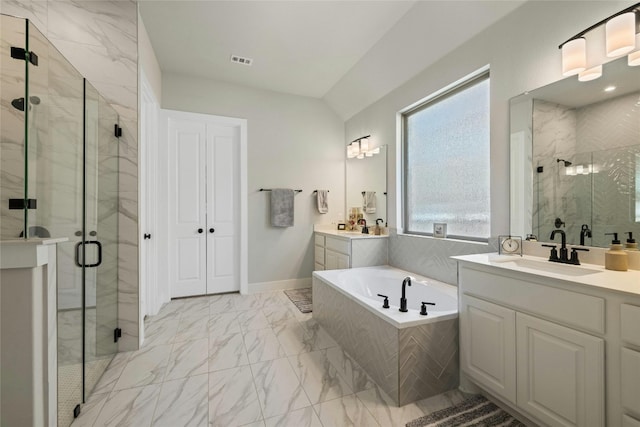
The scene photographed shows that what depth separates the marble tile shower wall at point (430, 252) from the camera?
235 centimetres

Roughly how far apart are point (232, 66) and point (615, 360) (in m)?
3.90

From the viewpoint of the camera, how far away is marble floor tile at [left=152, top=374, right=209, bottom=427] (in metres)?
1.52

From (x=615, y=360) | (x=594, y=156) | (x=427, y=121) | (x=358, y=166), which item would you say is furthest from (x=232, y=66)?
(x=615, y=360)

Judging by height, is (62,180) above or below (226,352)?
above

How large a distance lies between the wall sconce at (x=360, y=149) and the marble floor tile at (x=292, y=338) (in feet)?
7.54

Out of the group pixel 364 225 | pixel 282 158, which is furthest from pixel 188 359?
pixel 282 158

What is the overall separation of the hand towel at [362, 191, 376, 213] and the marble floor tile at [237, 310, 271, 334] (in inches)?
74.3

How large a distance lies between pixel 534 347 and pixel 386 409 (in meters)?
0.86

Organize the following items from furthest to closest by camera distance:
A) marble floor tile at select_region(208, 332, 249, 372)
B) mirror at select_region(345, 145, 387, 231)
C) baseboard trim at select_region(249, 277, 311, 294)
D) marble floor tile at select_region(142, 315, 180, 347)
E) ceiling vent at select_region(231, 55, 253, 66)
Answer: baseboard trim at select_region(249, 277, 311, 294)
mirror at select_region(345, 145, 387, 231)
ceiling vent at select_region(231, 55, 253, 66)
marble floor tile at select_region(142, 315, 180, 347)
marble floor tile at select_region(208, 332, 249, 372)

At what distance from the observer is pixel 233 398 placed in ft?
5.60

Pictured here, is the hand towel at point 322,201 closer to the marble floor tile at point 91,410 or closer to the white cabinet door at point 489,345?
the white cabinet door at point 489,345

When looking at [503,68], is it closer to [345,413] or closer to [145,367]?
[345,413]

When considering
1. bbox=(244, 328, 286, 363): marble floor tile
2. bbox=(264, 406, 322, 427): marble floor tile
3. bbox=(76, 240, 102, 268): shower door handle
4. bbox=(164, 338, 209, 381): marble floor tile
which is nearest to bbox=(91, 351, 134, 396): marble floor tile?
bbox=(164, 338, 209, 381): marble floor tile

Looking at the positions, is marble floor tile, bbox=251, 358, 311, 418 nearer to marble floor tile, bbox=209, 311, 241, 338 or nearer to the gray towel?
marble floor tile, bbox=209, 311, 241, 338
